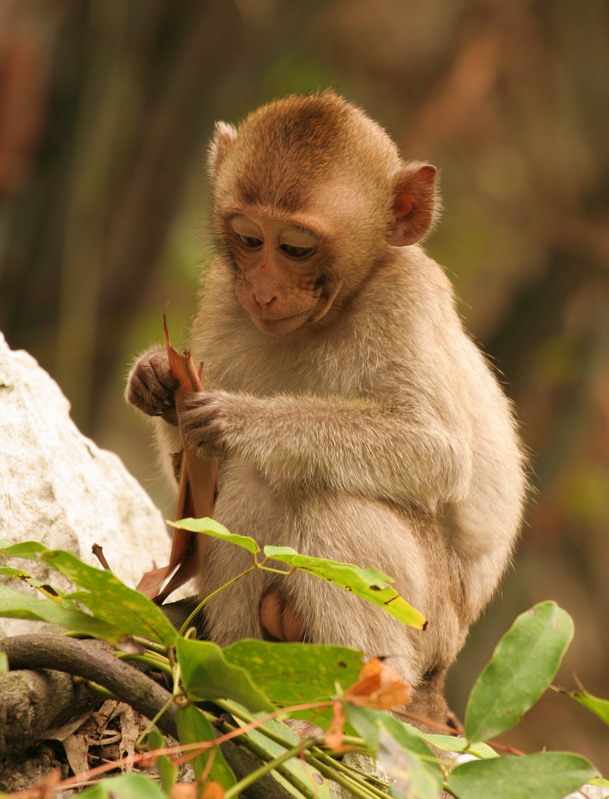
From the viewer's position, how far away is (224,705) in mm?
3318

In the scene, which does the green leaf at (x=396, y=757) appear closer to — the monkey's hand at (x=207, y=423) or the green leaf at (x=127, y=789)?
the green leaf at (x=127, y=789)

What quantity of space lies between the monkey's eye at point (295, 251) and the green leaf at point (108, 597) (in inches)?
89.1

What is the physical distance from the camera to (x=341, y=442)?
499 cm

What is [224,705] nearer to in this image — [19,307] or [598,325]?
[19,307]

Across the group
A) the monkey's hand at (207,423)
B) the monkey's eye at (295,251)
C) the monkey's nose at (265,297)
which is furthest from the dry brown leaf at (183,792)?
the monkey's eye at (295,251)

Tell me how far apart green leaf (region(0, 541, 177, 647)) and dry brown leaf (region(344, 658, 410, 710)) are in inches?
30.8

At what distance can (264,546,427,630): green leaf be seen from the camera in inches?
130

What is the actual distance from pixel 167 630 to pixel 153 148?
28.5 feet

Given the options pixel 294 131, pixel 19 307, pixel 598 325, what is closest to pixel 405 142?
pixel 598 325

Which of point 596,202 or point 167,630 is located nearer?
point 167,630

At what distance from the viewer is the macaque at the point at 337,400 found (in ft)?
15.9

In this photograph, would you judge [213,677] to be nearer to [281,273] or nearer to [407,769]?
[407,769]

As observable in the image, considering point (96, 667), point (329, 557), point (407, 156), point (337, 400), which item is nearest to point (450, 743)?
point (329, 557)

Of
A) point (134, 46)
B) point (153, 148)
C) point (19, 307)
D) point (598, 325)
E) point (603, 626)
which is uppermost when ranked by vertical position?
point (134, 46)
